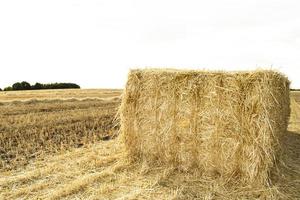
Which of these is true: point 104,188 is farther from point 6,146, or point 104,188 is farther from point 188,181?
point 6,146

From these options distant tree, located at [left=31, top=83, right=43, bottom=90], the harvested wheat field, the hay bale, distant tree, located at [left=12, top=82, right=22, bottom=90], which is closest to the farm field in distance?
the harvested wheat field

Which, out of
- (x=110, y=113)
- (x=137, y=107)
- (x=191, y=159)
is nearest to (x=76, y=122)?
(x=110, y=113)

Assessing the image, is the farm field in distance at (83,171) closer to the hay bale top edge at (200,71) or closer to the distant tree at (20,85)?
the hay bale top edge at (200,71)

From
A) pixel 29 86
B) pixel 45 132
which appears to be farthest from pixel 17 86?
pixel 45 132

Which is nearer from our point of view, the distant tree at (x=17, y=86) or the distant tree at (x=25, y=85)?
the distant tree at (x=17, y=86)

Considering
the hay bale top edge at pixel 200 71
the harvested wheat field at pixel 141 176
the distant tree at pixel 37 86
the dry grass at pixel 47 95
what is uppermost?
the hay bale top edge at pixel 200 71

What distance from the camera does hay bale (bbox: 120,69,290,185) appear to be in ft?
21.8

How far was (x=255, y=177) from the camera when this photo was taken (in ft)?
22.1

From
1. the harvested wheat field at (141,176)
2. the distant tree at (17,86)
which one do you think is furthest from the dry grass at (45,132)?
the distant tree at (17,86)

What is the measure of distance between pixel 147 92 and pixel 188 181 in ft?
6.23

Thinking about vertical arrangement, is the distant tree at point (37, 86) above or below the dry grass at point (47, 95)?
above

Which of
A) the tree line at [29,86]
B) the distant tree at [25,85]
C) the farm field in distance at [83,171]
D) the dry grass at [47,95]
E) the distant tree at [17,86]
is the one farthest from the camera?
the distant tree at [25,85]

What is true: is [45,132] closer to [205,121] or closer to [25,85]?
[205,121]

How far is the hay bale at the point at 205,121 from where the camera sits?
6645 mm
